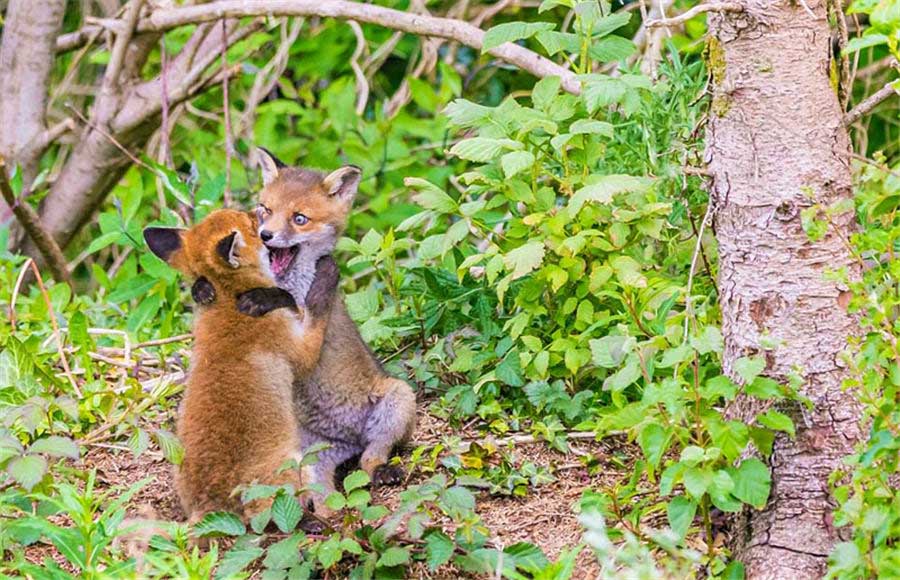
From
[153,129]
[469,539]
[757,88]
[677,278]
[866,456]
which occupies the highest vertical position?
[757,88]

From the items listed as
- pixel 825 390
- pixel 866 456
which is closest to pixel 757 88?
pixel 825 390

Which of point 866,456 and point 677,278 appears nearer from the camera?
point 866,456

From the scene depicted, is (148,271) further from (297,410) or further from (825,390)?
(825,390)

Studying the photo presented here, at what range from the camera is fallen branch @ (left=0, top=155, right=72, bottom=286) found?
286 inches

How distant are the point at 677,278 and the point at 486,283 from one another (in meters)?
1.02

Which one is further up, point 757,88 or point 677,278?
point 757,88

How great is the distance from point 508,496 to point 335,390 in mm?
932

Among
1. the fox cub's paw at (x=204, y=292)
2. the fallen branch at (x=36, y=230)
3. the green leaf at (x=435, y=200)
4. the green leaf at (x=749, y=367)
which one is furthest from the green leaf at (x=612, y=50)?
the fallen branch at (x=36, y=230)

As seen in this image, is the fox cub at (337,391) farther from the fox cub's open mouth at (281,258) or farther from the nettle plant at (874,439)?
the nettle plant at (874,439)

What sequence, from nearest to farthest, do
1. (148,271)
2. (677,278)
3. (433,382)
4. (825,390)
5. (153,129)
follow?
(825,390) < (677,278) < (433,382) < (148,271) < (153,129)

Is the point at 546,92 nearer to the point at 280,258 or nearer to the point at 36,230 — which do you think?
the point at 280,258

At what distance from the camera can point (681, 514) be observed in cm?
405

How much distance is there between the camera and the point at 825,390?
4.13 m

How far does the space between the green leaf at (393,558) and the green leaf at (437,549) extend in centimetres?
8
